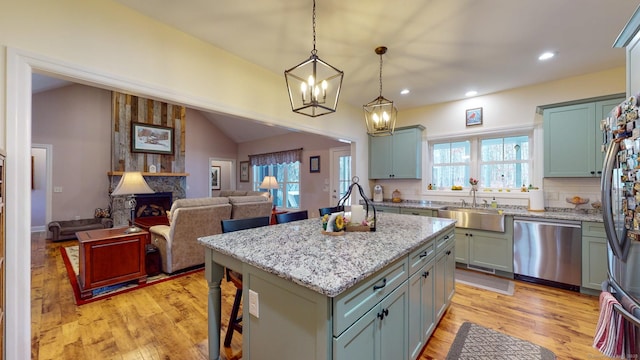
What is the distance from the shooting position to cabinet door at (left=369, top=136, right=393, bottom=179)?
4.71 metres

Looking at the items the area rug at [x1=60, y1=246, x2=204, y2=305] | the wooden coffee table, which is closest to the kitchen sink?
the area rug at [x1=60, y1=246, x2=204, y2=305]

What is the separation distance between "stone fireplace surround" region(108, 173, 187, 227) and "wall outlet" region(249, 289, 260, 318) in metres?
5.87

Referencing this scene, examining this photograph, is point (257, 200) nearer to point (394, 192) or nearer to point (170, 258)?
point (170, 258)

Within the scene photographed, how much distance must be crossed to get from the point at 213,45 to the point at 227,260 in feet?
7.39

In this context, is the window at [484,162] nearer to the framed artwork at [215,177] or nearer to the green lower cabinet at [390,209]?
the green lower cabinet at [390,209]

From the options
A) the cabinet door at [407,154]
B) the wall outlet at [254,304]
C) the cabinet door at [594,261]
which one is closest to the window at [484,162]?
the cabinet door at [407,154]

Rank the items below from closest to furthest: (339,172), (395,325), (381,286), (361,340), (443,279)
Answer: (361,340) → (381,286) → (395,325) → (443,279) → (339,172)

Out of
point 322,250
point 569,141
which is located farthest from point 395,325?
point 569,141

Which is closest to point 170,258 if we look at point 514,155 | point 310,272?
point 310,272

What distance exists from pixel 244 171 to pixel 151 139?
2.85m

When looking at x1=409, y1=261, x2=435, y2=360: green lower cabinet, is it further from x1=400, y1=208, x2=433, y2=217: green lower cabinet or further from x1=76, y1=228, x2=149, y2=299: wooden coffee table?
x1=76, y1=228, x2=149, y2=299: wooden coffee table

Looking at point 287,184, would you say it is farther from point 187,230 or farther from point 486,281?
point 486,281

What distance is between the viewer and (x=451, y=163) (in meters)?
4.46

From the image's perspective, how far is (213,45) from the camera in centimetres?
265
